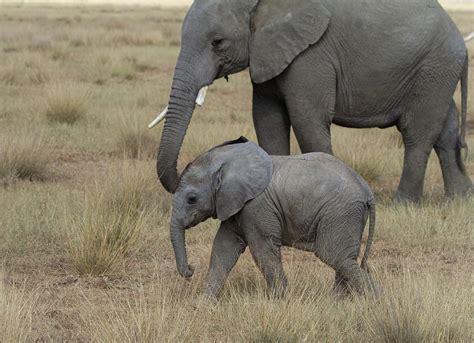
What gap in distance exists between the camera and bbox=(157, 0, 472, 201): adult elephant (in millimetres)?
6102

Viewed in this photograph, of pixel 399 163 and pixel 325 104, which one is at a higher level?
pixel 325 104

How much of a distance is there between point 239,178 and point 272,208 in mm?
219

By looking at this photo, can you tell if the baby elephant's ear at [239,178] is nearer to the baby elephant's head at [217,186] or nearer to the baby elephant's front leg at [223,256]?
the baby elephant's head at [217,186]

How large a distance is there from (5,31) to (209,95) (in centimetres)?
1237

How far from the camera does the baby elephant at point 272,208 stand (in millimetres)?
4711

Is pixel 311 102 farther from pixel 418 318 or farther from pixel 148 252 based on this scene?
pixel 418 318

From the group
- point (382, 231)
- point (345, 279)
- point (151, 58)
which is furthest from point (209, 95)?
point (345, 279)

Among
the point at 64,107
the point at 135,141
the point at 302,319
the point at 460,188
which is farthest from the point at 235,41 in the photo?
the point at 64,107

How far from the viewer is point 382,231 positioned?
22.0 feet

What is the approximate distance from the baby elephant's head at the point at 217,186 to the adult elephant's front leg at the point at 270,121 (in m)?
2.04

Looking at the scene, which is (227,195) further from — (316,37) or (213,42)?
(316,37)

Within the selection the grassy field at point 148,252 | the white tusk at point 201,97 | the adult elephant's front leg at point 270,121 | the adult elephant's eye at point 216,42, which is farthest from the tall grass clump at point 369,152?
the white tusk at point 201,97

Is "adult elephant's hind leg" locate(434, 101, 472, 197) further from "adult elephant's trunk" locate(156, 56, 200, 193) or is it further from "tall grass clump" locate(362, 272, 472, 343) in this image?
"tall grass clump" locate(362, 272, 472, 343)

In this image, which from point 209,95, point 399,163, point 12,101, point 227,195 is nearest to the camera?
point 227,195
